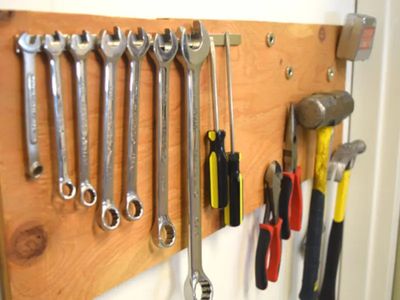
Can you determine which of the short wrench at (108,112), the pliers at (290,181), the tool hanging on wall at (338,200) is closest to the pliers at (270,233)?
the pliers at (290,181)

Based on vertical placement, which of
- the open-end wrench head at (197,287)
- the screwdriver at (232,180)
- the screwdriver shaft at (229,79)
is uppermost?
the screwdriver shaft at (229,79)

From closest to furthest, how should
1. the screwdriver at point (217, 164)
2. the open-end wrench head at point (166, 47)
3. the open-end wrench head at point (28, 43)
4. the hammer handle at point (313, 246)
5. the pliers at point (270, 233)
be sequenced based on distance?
the open-end wrench head at point (28, 43), the open-end wrench head at point (166, 47), the screwdriver at point (217, 164), the pliers at point (270, 233), the hammer handle at point (313, 246)

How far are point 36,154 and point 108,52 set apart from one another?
131 millimetres

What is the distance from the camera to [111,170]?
50 cm

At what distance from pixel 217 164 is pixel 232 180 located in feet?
0.12

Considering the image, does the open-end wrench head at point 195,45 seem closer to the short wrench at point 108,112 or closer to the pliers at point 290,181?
the short wrench at point 108,112

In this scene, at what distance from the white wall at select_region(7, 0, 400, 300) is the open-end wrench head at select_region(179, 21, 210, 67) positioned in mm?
39

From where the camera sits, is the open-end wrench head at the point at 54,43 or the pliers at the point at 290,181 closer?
the open-end wrench head at the point at 54,43

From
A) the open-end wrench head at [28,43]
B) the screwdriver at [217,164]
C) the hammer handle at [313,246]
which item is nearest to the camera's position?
the open-end wrench head at [28,43]

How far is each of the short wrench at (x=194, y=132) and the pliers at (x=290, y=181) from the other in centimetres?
22

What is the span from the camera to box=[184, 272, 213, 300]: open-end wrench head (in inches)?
25.0

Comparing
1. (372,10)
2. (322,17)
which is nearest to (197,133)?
(322,17)

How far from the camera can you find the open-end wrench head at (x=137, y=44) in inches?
19.5

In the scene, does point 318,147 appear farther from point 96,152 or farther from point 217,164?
point 96,152
